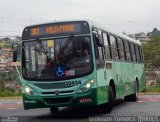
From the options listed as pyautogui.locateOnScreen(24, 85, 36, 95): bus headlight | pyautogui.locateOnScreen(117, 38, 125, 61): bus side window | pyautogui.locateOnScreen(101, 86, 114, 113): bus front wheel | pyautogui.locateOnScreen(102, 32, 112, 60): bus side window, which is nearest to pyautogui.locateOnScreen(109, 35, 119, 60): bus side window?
pyautogui.locateOnScreen(102, 32, 112, 60): bus side window

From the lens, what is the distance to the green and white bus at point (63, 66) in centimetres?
1548

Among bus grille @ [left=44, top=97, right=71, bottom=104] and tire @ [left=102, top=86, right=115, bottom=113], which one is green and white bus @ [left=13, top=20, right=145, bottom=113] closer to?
bus grille @ [left=44, top=97, right=71, bottom=104]

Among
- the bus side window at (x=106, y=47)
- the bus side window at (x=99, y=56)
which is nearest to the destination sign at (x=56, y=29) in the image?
the bus side window at (x=99, y=56)

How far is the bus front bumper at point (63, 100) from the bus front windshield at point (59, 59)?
57 centimetres

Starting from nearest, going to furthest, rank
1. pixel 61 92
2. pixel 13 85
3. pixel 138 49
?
pixel 61 92 < pixel 138 49 < pixel 13 85

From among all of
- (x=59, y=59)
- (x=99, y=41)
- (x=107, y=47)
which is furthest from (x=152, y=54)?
(x=59, y=59)

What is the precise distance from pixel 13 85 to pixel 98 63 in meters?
25.5

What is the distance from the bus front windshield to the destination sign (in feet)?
0.67

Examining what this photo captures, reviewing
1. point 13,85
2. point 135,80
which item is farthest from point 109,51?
point 13,85

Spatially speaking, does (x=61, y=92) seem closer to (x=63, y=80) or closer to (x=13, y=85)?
(x=63, y=80)

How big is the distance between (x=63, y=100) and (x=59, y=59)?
1228mm

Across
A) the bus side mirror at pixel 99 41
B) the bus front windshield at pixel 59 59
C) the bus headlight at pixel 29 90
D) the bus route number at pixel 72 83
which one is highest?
the bus side mirror at pixel 99 41

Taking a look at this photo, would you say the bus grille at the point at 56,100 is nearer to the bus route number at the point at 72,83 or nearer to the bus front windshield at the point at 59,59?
the bus route number at the point at 72,83

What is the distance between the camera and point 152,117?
49.1ft
